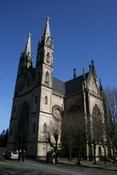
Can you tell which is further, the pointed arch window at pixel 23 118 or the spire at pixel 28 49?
the spire at pixel 28 49

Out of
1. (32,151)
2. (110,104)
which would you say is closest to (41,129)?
(32,151)

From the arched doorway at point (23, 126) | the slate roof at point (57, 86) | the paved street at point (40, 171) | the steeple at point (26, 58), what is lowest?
the paved street at point (40, 171)

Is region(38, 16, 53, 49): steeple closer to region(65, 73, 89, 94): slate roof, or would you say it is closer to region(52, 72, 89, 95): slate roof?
region(52, 72, 89, 95): slate roof

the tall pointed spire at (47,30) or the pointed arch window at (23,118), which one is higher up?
the tall pointed spire at (47,30)

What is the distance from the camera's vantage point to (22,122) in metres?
30.2

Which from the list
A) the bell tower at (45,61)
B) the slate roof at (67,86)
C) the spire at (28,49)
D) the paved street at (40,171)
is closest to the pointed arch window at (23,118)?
the bell tower at (45,61)

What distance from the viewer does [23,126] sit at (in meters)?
29.4

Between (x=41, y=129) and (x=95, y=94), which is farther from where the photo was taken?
(x=95, y=94)

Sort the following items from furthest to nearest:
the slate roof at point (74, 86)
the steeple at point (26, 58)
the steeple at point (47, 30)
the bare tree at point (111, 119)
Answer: the steeple at point (26, 58), the steeple at point (47, 30), the slate roof at point (74, 86), the bare tree at point (111, 119)

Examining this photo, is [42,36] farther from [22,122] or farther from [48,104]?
[22,122]

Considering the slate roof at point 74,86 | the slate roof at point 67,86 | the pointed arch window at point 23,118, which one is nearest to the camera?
the pointed arch window at point 23,118

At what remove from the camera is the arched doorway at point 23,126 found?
27578mm

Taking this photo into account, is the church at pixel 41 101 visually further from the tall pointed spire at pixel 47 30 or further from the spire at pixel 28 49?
the spire at pixel 28 49

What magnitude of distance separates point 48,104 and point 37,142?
23.9ft
